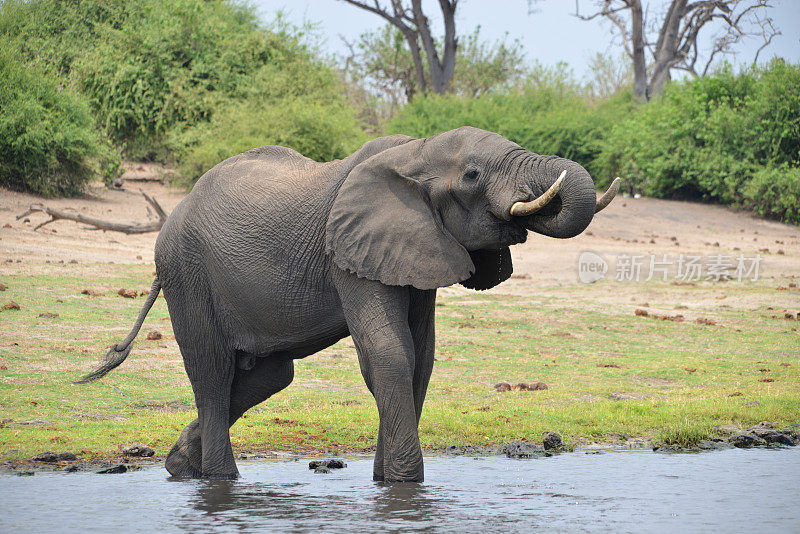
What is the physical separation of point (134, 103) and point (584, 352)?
20454 mm

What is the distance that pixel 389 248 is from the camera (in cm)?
680

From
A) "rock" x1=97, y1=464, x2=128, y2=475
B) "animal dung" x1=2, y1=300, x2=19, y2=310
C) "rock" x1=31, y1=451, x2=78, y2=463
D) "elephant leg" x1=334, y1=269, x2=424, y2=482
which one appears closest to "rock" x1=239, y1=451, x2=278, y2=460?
"rock" x1=97, y1=464, x2=128, y2=475

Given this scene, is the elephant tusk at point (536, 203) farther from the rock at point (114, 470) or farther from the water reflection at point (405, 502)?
the rock at point (114, 470)

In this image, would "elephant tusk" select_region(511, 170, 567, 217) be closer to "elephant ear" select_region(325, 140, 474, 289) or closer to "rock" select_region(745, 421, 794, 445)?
"elephant ear" select_region(325, 140, 474, 289)

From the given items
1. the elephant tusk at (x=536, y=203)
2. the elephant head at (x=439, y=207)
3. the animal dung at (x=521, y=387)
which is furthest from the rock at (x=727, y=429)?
the elephant tusk at (x=536, y=203)

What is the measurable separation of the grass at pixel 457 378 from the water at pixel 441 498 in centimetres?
91

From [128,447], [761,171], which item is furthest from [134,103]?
[128,447]

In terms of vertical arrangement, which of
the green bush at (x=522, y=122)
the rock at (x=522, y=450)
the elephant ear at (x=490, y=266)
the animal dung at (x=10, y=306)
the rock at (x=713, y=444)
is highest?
the green bush at (x=522, y=122)

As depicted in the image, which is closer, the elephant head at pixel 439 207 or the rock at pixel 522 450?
the elephant head at pixel 439 207

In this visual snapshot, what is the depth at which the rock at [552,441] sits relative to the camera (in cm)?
907

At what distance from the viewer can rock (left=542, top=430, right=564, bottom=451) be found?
Result: 907 centimetres

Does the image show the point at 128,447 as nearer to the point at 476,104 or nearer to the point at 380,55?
the point at 476,104

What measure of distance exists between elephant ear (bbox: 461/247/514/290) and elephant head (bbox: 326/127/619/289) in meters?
0.07

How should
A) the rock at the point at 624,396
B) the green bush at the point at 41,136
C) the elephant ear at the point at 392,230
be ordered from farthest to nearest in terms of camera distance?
the green bush at the point at 41,136 → the rock at the point at 624,396 → the elephant ear at the point at 392,230
